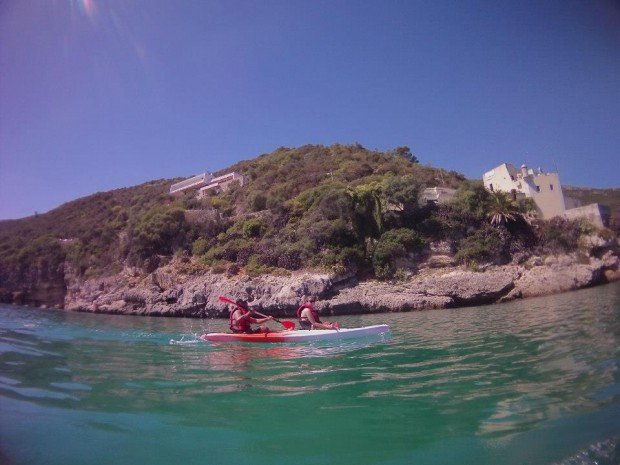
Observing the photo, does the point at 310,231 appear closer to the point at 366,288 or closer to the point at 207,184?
the point at 366,288

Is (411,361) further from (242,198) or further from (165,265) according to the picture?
(242,198)

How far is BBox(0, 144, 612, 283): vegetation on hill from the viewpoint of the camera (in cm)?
2708

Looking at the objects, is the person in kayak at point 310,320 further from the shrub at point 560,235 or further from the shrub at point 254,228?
the shrub at point 254,228

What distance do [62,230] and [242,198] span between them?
2421 cm

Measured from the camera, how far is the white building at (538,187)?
29.5 meters

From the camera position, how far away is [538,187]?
30984 mm

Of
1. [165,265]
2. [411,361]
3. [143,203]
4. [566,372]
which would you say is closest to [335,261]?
[165,265]

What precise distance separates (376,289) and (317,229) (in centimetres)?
656

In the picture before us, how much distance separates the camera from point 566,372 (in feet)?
18.6

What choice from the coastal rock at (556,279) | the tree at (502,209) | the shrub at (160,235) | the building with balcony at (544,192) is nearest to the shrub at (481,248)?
the tree at (502,209)

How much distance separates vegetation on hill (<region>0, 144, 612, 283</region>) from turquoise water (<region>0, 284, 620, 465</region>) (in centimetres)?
1882

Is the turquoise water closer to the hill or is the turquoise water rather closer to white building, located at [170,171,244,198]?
the hill

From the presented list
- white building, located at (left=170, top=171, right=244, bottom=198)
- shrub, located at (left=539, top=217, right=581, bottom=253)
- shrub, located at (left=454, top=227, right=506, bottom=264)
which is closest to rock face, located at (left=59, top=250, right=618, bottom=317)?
shrub, located at (left=454, top=227, right=506, bottom=264)

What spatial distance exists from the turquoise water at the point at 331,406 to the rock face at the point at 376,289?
14427mm
